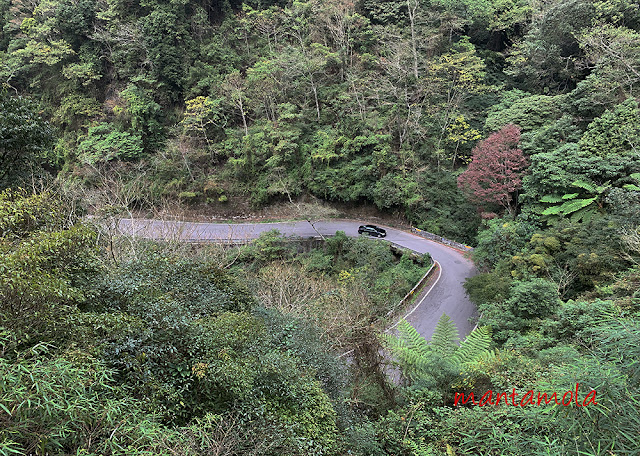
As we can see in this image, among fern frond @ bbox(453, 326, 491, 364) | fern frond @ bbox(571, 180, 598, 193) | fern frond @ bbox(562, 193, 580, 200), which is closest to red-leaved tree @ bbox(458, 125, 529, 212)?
fern frond @ bbox(562, 193, 580, 200)

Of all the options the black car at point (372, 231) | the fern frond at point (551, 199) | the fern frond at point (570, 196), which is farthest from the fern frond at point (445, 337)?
the black car at point (372, 231)

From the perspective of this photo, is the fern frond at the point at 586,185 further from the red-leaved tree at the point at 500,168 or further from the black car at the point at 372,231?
the black car at the point at 372,231

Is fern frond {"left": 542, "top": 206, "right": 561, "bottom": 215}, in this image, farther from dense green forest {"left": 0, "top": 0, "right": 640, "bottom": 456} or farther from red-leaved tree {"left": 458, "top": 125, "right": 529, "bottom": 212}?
red-leaved tree {"left": 458, "top": 125, "right": 529, "bottom": 212}

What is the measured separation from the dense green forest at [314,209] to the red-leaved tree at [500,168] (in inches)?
6.9

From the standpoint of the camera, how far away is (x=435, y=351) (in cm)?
753

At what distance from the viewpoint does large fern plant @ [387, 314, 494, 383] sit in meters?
6.84

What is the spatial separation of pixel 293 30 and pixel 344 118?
30.2ft

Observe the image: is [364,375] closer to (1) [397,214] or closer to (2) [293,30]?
(1) [397,214]

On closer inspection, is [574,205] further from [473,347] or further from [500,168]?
[473,347]

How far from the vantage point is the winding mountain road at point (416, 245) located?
1317 cm

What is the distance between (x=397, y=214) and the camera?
2267cm

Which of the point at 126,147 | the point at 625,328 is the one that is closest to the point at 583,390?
the point at 625,328

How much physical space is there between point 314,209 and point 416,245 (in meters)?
7.35

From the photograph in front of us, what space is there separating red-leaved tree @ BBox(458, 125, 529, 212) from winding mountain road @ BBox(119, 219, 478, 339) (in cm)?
371
